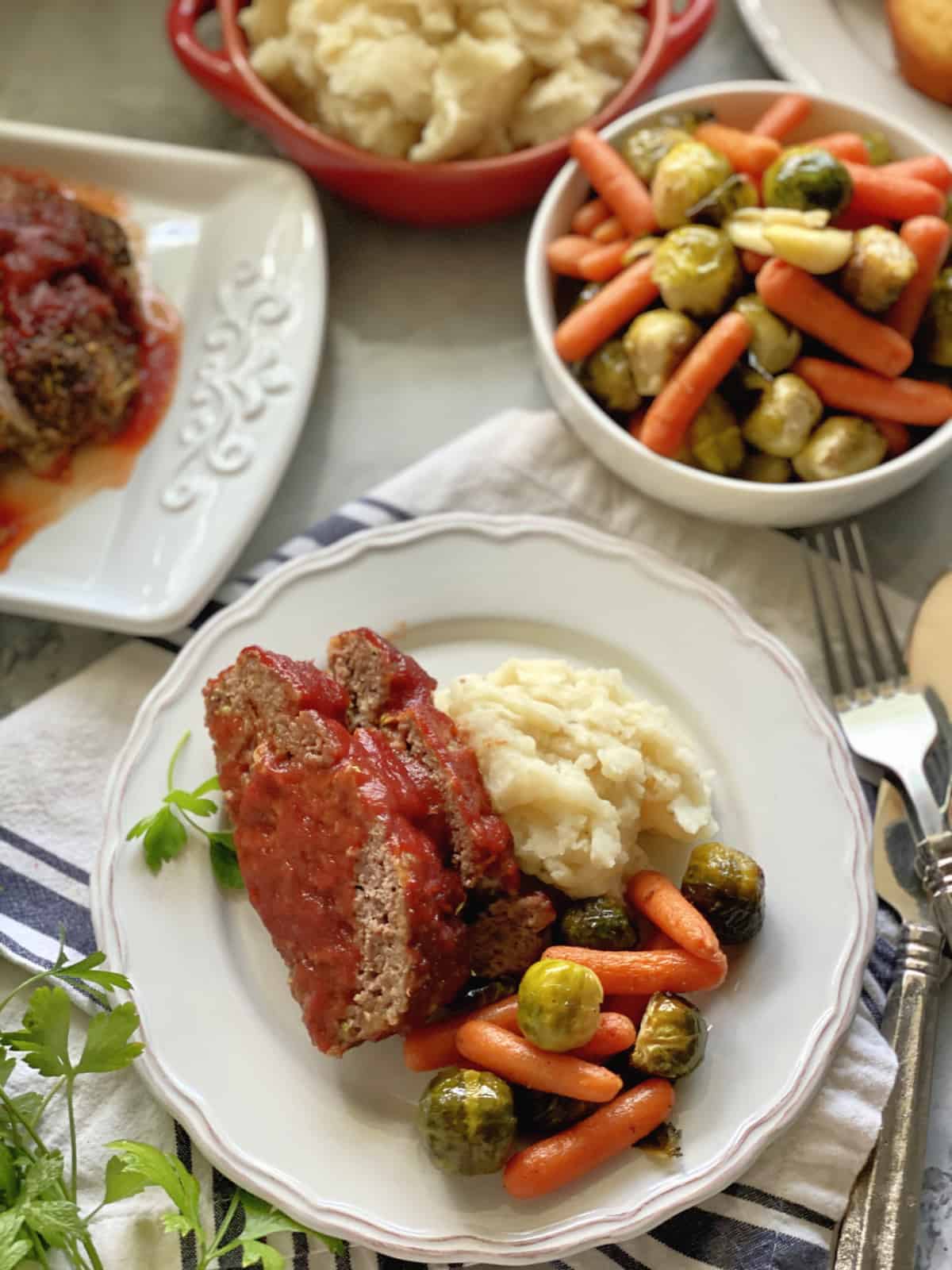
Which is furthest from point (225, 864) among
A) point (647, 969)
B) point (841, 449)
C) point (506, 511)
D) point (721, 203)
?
point (721, 203)

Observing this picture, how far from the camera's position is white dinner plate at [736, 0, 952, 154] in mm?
4723

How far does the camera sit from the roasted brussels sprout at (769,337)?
388 cm

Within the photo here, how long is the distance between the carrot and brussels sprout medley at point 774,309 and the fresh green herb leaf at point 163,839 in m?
1.89

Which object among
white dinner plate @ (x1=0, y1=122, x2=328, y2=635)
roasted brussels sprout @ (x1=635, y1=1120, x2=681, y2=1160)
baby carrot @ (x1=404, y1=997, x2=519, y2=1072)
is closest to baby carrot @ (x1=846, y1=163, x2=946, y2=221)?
white dinner plate @ (x1=0, y1=122, x2=328, y2=635)

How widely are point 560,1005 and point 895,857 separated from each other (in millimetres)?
1270

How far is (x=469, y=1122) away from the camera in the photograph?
3.15 m

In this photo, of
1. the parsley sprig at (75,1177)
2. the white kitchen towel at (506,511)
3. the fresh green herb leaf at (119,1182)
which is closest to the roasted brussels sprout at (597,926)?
the white kitchen towel at (506,511)

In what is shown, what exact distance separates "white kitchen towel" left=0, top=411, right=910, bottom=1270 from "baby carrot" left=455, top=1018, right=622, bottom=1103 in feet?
1.78

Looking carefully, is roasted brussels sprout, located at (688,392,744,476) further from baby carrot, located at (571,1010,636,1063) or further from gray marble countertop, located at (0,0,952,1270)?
baby carrot, located at (571,1010,636,1063)

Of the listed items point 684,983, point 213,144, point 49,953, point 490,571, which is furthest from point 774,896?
point 213,144

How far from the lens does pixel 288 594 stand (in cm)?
403

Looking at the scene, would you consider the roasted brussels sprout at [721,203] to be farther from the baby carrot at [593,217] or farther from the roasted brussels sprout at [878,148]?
the roasted brussels sprout at [878,148]

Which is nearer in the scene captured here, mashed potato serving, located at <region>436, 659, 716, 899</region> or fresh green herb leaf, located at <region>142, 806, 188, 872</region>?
mashed potato serving, located at <region>436, 659, 716, 899</region>

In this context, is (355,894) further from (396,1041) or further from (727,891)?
(727,891)
